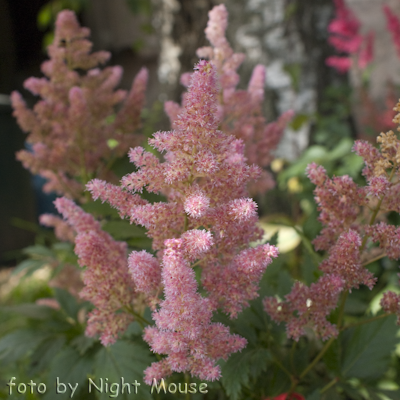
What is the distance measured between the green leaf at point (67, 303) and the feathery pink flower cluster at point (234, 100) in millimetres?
555

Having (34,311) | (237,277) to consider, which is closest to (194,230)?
(237,277)

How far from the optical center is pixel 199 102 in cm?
49

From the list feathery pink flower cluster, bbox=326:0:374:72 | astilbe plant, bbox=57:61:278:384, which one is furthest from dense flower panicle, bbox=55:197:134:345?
feathery pink flower cluster, bbox=326:0:374:72

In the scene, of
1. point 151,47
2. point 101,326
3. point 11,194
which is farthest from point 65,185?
point 151,47

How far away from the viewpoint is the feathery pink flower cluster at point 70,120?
3.38ft

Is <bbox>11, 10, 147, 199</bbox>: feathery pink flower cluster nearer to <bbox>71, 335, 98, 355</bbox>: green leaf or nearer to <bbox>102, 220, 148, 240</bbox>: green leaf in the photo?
<bbox>102, 220, 148, 240</bbox>: green leaf

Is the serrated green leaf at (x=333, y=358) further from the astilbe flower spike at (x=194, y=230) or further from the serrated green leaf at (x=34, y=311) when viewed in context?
the serrated green leaf at (x=34, y=311)

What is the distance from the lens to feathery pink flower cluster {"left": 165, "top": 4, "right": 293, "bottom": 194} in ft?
2.76

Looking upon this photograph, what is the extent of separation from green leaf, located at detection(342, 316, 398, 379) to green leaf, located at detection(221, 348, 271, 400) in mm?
246

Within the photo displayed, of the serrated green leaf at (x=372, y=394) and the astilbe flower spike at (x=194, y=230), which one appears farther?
the serrated green leaf at (x=372, y=394)

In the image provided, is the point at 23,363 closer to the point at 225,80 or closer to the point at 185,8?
the point at 225,80

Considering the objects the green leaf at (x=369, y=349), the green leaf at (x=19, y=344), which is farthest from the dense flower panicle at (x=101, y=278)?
the green leaf at (x=369, y=349)

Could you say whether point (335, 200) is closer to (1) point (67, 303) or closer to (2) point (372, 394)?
(2) point (372, 394)

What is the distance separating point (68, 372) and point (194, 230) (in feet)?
1.73
